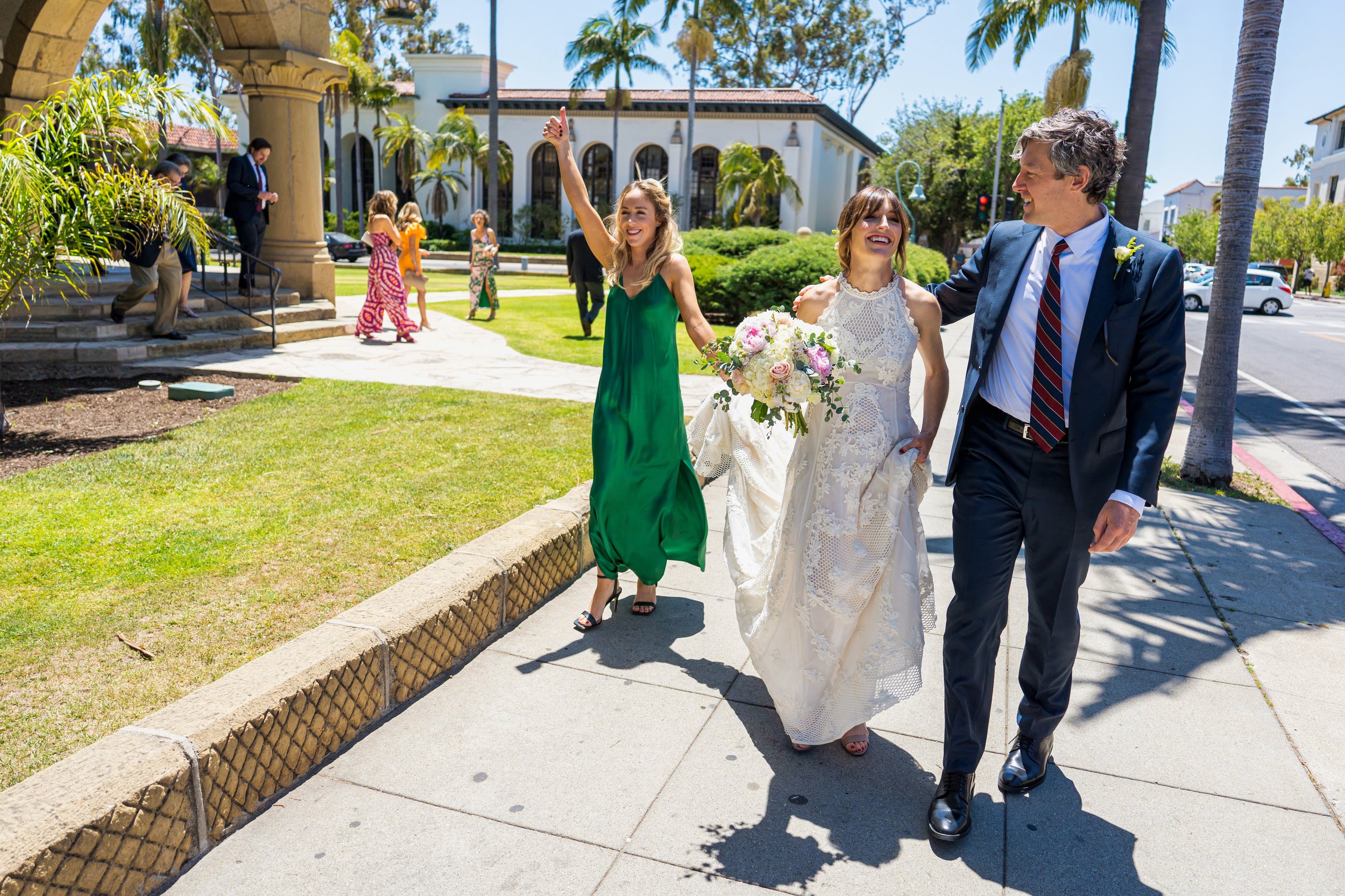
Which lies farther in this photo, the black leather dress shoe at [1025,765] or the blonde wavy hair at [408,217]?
the blonde wavy hair at [408,217]

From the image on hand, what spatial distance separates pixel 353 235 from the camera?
48.5 m

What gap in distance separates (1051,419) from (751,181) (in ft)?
136

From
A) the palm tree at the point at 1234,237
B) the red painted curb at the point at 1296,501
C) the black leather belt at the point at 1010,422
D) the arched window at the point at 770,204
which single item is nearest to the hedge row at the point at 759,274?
the red painted curb at the point at 1296,501

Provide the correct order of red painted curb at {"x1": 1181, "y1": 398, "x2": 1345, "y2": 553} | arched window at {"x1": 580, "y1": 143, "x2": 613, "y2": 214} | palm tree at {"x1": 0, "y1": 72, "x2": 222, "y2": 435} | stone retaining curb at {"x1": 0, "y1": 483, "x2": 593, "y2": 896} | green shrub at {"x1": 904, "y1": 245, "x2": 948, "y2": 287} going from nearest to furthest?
1. stone retaining curb at {"x1": 0, "y1": 483, "x2": 593, "y2": 896}
2. palm tree at {"x1": 0, "y1": 72, "x2": 222, "y2": 435}
3. red painted curb at {"x1": 1181, "y1": 398, "x2": 1345, "y2": 553}
4. green shrub at {"x1": 904, "y1": 245, "x2": 948, "y2": 287}
5. arched window at {"x1": 580, "y1": 143, "x2": 613, "y2": 214}

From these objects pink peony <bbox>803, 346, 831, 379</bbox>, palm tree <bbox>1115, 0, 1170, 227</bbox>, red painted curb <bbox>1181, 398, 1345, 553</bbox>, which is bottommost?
red painted curb <bbox>1181, 398, 1345, 553</bbox>

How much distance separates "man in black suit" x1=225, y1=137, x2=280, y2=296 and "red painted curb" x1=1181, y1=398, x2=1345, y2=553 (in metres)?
11.7

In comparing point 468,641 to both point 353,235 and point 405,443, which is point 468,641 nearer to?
point 405,443

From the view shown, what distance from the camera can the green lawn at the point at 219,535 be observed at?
3.29 metres

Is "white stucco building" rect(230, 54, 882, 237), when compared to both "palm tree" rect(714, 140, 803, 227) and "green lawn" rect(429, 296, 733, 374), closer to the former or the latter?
"palm tree" rect(714, 140, 803, 227)

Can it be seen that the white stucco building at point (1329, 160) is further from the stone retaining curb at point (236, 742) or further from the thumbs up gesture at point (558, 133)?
the stone retaining curb at point (236, 742)

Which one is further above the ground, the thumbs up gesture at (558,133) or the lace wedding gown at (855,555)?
the thumbs up gesture at (558,133)

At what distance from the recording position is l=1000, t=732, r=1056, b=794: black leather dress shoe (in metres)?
3.29

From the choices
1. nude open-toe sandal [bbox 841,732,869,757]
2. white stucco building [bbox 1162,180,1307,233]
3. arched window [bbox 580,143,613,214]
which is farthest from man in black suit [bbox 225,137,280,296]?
white stucco building [bbox 1162,180,1307,233]

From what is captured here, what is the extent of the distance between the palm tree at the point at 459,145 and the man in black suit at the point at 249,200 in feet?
114
